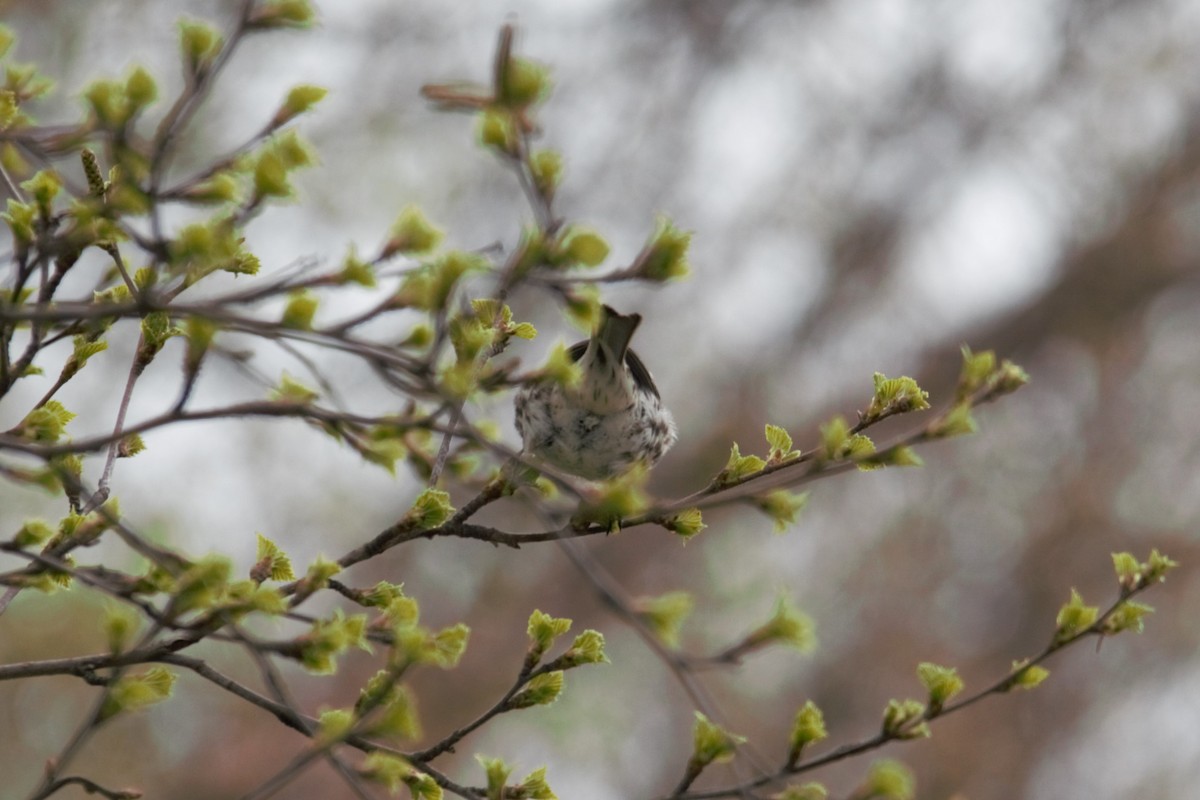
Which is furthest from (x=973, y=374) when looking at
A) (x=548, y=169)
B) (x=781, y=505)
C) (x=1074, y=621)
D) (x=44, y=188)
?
(x=44, y=188)

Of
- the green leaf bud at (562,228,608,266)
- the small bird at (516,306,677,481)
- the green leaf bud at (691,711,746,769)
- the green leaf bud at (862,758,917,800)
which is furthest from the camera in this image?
the small bird at (516,306,677,481)

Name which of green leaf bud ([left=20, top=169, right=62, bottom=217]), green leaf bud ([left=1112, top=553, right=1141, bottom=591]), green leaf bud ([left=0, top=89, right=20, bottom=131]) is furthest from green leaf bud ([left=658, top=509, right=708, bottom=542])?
green leaf bud ([left=0, top=89, right=20, bottom=131])

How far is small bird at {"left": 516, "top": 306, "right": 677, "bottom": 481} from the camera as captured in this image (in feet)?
14.4

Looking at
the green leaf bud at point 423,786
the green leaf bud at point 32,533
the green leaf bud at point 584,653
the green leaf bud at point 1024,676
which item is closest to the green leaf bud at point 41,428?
the green leaf bud at point 32,533

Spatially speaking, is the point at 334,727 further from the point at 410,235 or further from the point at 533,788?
the point at 410,235

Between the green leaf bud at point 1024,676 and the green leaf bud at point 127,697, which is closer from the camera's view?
the green leaf bud at point 127,697

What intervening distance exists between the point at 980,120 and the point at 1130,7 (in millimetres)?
1956

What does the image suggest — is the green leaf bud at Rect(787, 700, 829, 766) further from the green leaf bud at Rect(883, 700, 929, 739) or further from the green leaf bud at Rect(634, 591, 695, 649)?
the green leaf bud at Rect(634, 591, 695, 649)

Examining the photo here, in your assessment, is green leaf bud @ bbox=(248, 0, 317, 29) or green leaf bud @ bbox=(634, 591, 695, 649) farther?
green leaf bud @ bbox=(248, 0, 317, 29)

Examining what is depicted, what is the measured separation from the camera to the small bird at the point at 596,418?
4387 mm

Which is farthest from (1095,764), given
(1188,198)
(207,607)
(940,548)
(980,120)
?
(207,607)

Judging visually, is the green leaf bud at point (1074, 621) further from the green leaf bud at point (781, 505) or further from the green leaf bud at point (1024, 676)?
the green leaf bud at point (781, 505)

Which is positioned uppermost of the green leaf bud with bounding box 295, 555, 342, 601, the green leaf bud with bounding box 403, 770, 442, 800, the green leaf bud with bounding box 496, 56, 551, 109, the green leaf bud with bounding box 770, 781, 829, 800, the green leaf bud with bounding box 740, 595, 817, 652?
the green leaf bud with bounding box 496, 56, 551, 109

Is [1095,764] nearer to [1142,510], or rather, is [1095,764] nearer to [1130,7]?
[1142,510]
